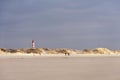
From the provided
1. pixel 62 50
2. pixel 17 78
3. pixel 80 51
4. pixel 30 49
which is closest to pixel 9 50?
pixel 30 49

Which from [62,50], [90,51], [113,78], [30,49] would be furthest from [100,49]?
[113,78]

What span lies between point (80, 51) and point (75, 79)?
53.7 metres

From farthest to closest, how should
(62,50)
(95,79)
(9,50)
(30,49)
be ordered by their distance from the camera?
(62,50) → (9,50) → (30,49) → (95,79)

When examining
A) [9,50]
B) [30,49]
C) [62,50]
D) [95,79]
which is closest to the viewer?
[95,79]

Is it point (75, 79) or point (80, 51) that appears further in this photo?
point (80, 51)

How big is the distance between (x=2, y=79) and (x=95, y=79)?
1958mm

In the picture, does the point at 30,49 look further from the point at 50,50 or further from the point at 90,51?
the point at 90,51

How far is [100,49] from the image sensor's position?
58.5 meters

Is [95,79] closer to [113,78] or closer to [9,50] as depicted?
[113,78]

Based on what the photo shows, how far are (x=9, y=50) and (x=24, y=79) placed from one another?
4840 centimetres

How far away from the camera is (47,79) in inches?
249

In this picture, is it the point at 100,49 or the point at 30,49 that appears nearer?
the point at 30,49

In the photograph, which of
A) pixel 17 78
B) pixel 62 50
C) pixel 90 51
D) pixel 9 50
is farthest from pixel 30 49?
→ pixel 17 78

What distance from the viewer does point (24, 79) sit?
628 centimetres
